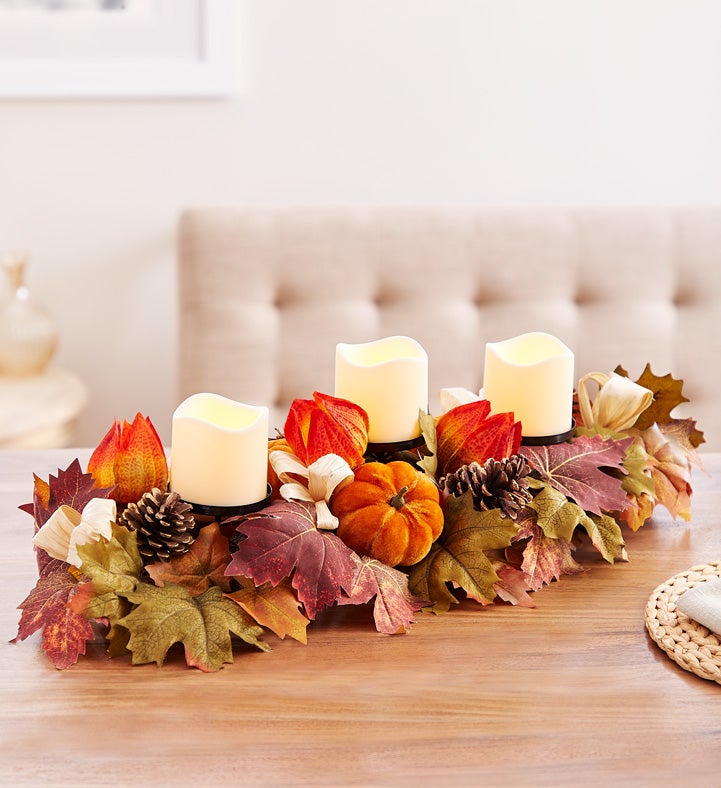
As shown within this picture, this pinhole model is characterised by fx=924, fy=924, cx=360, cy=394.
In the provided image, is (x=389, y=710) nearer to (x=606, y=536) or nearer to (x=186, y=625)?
(x=186, y=625)

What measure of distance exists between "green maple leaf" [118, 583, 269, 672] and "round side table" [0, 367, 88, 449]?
3.63 feet

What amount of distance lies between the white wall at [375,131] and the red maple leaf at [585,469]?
127cm

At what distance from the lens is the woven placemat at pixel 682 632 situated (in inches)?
25.7

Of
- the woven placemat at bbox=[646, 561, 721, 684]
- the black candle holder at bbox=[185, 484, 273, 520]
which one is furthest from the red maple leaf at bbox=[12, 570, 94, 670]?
the woven placemat at bbox=[646, 561, 721, 684]

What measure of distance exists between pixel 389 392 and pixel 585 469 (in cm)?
19

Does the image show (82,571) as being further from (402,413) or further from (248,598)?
(402,413)

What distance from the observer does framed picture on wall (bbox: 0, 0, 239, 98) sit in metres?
1.93

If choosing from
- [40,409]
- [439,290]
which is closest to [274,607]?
[439,290]

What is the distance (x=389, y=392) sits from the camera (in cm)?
81

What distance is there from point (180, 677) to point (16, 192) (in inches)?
64.3

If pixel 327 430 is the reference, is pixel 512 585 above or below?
below

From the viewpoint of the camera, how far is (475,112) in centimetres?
199

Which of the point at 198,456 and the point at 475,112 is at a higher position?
the point at 475,112

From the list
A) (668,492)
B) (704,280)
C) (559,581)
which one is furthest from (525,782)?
(704,280)
